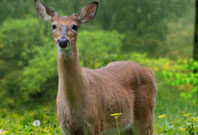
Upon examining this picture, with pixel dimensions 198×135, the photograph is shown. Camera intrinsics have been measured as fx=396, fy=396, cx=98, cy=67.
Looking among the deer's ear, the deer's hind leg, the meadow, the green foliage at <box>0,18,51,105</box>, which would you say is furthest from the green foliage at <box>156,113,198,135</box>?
the green foliage at <box>0,18,51,105</box>

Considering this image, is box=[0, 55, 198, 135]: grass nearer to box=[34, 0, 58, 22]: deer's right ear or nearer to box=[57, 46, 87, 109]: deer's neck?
box=[57, 46, 87, 109]: deer's neck

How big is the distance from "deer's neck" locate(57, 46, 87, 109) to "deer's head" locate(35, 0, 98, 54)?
0.20 m

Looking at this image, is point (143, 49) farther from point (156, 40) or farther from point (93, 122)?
point (93, 122)

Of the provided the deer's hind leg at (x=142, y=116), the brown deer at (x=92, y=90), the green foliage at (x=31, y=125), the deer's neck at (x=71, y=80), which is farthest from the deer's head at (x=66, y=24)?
the deer's hind leg at (x=142, y=116)

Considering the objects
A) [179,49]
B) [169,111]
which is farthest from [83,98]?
[179,49]

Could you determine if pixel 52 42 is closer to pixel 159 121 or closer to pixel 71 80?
pixel 159 121

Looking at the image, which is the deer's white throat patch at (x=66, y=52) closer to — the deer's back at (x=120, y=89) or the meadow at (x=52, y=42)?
the deer's back at (x=120, y=89)

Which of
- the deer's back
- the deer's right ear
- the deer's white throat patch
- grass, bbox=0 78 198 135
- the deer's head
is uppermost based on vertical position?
the deer's right ear

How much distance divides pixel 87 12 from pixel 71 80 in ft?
3.62

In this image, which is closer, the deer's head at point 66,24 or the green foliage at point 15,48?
the deer's head at point 66,24

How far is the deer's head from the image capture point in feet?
16.1

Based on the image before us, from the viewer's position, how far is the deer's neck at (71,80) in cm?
513

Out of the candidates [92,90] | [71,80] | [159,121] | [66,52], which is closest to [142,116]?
[159,121]

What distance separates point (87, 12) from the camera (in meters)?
5.69
